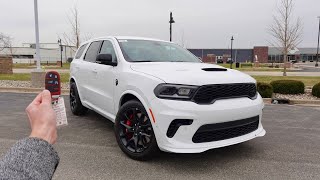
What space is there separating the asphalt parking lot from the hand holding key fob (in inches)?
82.4

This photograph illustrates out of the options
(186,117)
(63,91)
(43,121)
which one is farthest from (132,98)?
(63,91)

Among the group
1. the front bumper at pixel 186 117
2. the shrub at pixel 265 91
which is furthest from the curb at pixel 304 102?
the front bumper at pixel 186 117

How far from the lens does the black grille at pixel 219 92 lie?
3.57 m

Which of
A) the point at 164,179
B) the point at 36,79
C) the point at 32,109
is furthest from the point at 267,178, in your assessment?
the point at 36,79

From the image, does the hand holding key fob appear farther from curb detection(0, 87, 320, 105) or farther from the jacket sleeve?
curb detection(0, 87, 320, 105)

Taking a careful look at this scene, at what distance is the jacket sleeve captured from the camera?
0.86m

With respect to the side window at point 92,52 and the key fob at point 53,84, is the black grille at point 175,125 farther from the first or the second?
the side window at point 92,52

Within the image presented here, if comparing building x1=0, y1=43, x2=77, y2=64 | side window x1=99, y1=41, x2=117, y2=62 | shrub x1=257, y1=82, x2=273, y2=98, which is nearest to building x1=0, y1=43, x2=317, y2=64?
building x1=0, y1=43, x2=77, y2=64

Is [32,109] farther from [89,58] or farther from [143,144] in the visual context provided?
[89,58]

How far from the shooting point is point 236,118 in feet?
12.3

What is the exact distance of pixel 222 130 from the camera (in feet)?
12.2

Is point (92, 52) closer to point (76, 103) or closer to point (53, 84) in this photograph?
point (76, 103)

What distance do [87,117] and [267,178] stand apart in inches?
176

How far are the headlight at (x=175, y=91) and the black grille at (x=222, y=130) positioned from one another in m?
0.44
